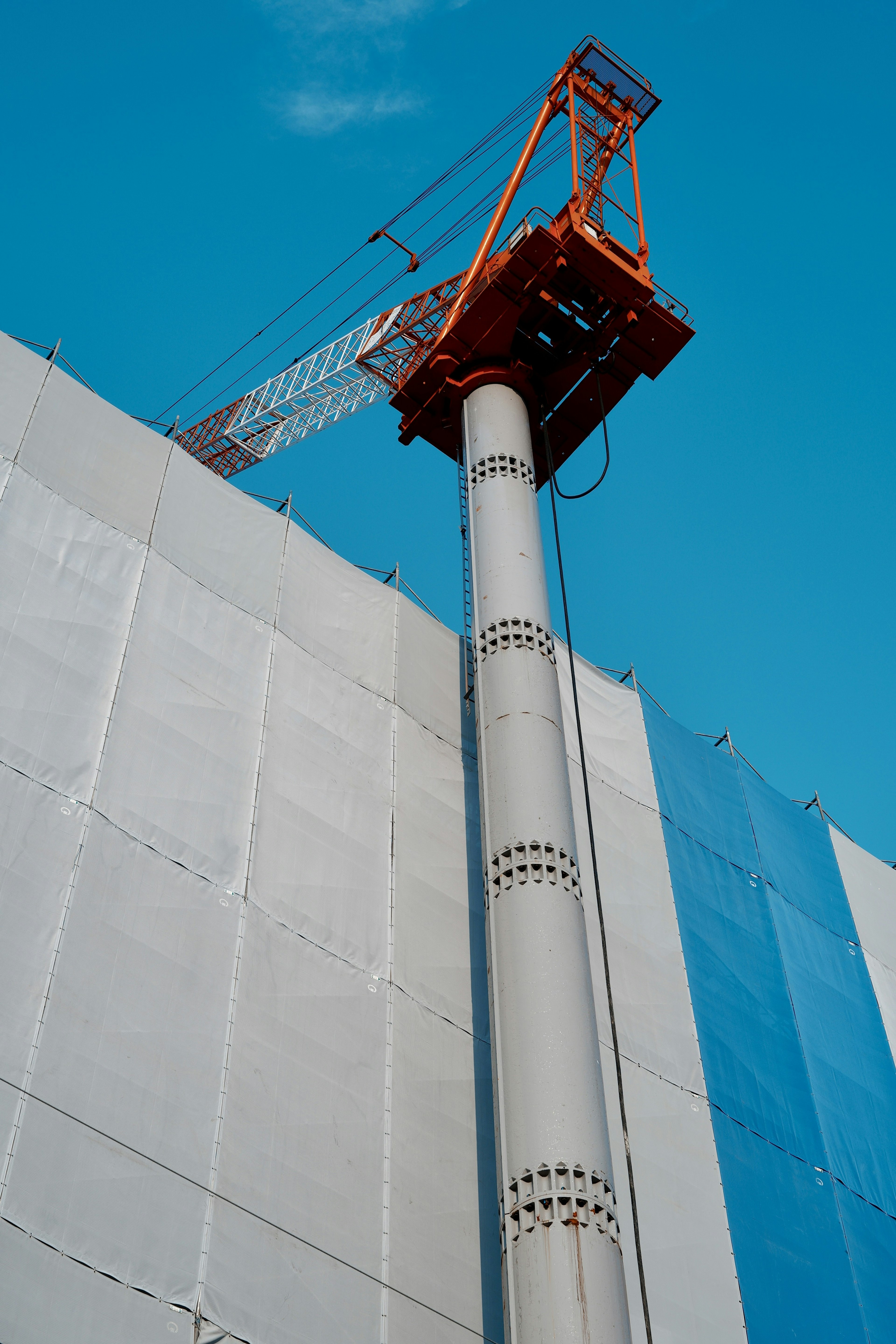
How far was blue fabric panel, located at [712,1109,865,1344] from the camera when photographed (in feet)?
68.4

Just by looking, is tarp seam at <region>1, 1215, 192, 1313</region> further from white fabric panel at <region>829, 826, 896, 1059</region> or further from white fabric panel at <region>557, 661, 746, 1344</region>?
white fabric panel at <region>829, 826, 896, 1059</region>

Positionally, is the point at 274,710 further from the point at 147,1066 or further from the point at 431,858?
the point at 147,1066

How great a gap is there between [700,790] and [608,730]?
2.92 m

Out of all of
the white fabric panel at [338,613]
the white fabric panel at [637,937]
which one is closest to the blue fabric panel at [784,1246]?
the white fabric panel at [637,937]

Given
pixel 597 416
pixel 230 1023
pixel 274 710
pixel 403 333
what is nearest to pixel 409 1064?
pixel 230 1023

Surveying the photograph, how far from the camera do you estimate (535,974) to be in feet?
60.6

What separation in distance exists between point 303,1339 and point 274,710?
1003 cm

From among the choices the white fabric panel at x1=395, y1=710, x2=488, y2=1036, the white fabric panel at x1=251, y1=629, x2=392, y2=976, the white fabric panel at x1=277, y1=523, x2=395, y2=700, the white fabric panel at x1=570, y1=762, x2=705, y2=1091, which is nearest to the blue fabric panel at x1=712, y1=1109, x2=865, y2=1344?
the white fabric panel at x1=570, y1=762, x2=705, y2=1091

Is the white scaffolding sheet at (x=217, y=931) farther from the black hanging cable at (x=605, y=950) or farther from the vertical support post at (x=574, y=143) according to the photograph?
the vertical support post at (x=574, y=143)

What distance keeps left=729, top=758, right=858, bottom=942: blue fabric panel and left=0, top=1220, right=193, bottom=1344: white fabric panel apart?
18560mm

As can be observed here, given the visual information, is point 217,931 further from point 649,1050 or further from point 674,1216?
point 674,1216

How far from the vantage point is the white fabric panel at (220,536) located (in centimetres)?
2273

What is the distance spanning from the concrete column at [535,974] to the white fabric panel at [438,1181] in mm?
1305

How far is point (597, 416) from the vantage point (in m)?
30.9
